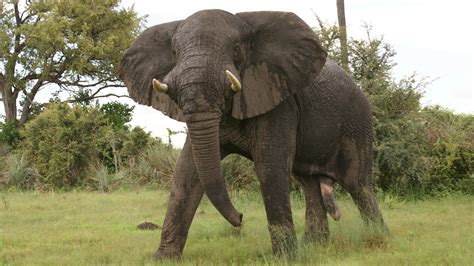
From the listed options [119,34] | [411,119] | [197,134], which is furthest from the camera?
[119,34]

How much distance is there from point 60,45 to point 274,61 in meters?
28.1

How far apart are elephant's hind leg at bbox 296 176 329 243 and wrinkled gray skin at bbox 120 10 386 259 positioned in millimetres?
757

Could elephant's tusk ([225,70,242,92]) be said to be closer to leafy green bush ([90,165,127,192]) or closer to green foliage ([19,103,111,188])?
leafy green bush ([90,165,127,192])

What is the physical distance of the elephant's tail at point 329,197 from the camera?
26.3 ft

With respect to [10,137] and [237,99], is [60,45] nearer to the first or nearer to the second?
[10,137]

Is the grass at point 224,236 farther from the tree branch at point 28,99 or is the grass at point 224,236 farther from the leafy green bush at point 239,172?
the tree branch at point 28,99

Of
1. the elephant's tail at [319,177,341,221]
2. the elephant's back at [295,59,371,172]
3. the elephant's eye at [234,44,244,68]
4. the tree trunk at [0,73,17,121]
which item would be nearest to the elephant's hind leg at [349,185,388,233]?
the elephant's tail at [319,177,341,221]

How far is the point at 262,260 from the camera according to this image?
6.70 meters

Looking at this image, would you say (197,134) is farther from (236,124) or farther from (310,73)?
(310,73)

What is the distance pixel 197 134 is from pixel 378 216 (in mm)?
3470

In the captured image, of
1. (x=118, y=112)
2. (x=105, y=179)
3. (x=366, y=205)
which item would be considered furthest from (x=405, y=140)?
(x=118, y=112)

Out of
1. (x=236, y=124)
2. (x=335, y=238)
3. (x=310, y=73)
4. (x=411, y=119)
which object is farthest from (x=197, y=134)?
(x=411, y=119)

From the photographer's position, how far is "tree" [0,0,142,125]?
109 ft

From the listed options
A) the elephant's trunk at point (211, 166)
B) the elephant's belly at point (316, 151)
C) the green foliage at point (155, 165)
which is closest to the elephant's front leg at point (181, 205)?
the elephant's trunk at point (211, 166)
